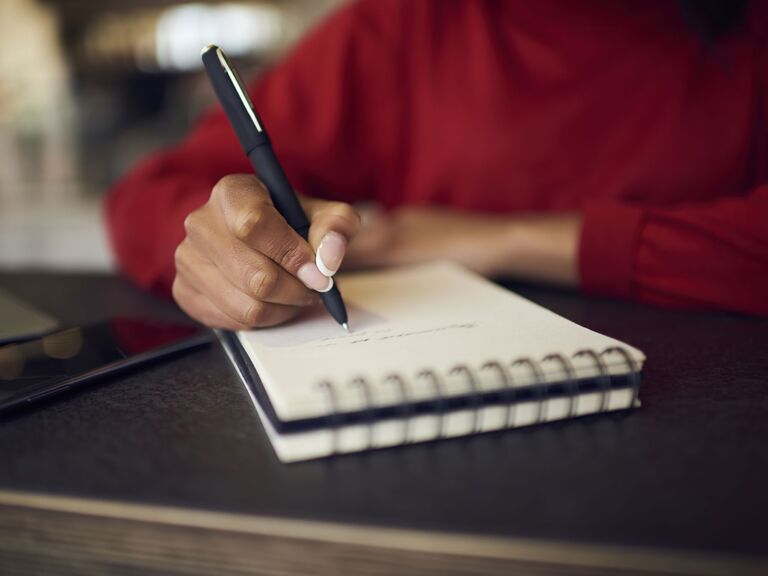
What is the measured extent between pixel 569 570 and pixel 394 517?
7 cm

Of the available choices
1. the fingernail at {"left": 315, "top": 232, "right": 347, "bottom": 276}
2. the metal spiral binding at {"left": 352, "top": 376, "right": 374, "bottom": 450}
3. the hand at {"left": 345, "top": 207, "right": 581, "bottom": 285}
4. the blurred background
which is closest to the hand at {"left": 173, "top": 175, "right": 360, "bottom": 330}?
the fingernail at {"left": 315, "top": 232, "right": 347, "bottom": 276}

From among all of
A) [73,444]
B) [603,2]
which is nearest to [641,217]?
[603,2]

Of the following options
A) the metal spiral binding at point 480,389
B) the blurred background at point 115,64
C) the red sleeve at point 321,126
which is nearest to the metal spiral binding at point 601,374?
the metal spiral binding at point 480,389

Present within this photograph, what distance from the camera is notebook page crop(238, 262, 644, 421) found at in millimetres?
317

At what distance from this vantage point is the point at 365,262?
0.71 metres

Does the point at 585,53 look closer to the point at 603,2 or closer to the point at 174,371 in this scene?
the point at 603,2

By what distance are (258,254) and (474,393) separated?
186 mm

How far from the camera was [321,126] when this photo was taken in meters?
0.88

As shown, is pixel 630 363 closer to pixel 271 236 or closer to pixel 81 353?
pixel 271 236

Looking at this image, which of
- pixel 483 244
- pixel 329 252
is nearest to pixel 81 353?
pixel 329 252

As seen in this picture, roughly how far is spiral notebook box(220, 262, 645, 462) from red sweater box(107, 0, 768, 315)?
0.84ft

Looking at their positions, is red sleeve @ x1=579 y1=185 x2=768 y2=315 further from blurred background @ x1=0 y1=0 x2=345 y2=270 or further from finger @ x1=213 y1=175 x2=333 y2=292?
blurred background @ x1=0 y1=0 x2=345 y2=270

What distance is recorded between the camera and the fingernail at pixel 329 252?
0.43 m

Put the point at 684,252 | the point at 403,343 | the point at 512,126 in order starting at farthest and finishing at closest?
1. the point at 512,126
2. the point at 684,252
3. the point at 403,343
